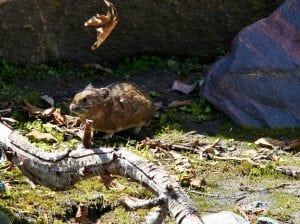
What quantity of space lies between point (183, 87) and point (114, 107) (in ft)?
3.57

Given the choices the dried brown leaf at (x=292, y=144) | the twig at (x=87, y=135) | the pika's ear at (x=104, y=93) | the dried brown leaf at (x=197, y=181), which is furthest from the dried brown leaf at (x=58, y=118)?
the twig at (x=87, y=135)

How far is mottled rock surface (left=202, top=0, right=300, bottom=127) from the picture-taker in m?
7.73

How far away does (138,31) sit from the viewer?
8.88 m

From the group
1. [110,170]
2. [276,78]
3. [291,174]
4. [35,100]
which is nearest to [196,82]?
[276,78]

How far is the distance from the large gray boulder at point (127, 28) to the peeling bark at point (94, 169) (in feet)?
12.1

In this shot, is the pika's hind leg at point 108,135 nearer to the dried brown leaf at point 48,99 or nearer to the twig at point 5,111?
the dried brown leaf at point 48,99

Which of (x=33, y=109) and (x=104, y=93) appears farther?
(x=33, y=109)

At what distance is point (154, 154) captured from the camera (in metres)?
6.86

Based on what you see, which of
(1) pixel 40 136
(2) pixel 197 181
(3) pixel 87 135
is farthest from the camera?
(1) pixel 40 136

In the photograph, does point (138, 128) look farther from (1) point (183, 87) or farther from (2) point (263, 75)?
(2) point (263, 75)

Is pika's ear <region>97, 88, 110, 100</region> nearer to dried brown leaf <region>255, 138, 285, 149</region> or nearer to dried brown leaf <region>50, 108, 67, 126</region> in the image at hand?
dried brown leaf <region>50, 108, 67, 126</region>

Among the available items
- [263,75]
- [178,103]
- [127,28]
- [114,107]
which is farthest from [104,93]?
[127,28]

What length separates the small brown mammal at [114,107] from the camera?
23.4 ft

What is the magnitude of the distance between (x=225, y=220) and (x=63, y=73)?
366cm
